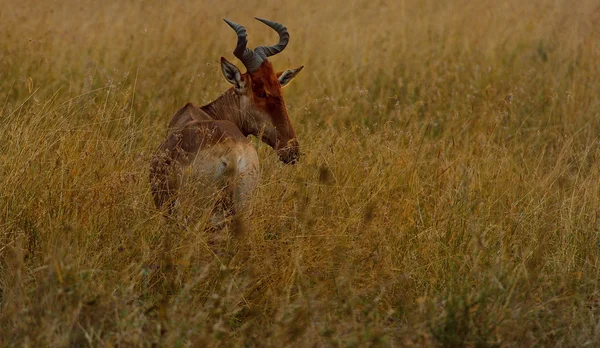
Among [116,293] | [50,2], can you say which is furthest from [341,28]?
[116,293]

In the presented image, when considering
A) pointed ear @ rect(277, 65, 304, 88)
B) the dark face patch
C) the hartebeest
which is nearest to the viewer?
the hartebeest

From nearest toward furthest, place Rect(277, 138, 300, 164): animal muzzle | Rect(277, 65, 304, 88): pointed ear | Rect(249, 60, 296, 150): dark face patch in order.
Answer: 1. Rect(277, 138, 300, 164): animal muzzle
2. Rect(249, 60, 296, 150): dark face patch
3. Rect(277, 65, 304, 88): pointed ear

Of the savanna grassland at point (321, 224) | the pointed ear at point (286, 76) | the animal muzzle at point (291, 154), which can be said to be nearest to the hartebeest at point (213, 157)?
the animal muzzle at point (291, 154)

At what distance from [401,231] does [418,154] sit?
1.70m

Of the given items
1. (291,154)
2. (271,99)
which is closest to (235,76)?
(271,99)

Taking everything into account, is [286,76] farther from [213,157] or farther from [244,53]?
[213,157]

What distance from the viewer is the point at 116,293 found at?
4.70 metres

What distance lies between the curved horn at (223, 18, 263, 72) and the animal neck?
0.25 meters

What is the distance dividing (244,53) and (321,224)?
1616 millimetres

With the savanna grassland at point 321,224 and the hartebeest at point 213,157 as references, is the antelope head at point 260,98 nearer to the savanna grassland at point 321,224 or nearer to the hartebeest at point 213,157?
the hartebeest at point 213,157

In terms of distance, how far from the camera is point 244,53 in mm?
6801

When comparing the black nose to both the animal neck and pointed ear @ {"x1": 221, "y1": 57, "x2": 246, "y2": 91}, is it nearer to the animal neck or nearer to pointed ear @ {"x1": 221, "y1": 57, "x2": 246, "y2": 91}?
the animal neck

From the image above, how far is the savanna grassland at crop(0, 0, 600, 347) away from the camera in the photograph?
170 inches

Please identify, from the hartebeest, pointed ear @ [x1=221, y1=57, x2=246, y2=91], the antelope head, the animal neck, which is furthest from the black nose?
pointed ear @ [x1=221, y1=57, x2=246, y2=91]
